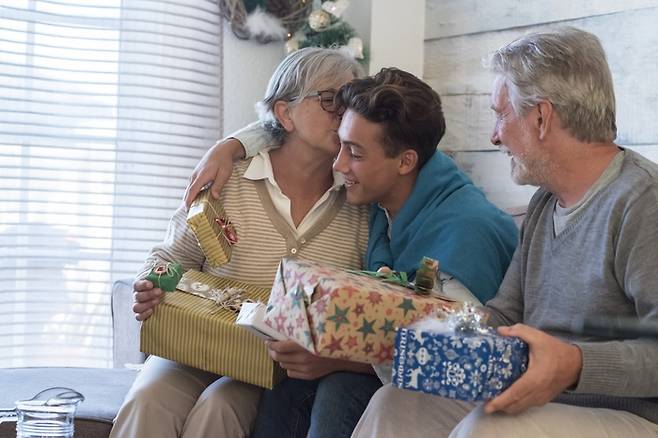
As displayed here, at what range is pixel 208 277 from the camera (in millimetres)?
2064

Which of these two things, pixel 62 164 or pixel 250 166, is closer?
pixel 250 166

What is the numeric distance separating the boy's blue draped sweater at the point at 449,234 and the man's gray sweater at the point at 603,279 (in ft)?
0.40

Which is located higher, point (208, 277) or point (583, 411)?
point (208, 277)

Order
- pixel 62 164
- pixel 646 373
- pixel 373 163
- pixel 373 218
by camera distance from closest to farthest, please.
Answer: pixel 646 373 → pixel 373 163 → pixel 373 218 → pixel 62 164

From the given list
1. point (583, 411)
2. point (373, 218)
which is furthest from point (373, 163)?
point (583, 411)

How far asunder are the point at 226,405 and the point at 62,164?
139cm

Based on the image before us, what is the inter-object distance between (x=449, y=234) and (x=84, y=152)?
1570 millimetres

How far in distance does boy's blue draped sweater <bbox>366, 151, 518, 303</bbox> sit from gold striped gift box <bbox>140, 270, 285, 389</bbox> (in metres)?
0.32

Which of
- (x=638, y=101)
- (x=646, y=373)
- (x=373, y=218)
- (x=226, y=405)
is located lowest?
(x=226, y=405)

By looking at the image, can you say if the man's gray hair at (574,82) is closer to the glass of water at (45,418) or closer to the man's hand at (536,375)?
the man's hand at (536,375)

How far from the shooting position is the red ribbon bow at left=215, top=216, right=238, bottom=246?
81.9 inches

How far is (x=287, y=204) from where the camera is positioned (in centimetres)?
220

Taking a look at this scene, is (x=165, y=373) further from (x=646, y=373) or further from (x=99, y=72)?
(x=99, y=72)

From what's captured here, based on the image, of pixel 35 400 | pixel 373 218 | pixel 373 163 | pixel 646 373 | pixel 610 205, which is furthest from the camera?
pixel 373 218
